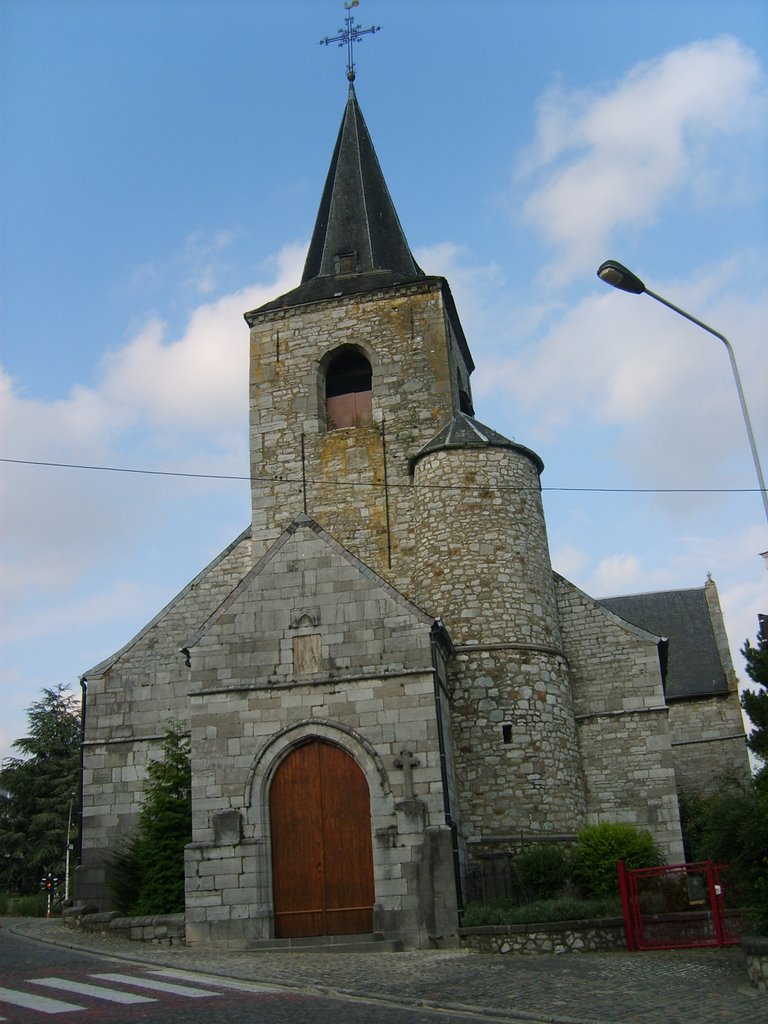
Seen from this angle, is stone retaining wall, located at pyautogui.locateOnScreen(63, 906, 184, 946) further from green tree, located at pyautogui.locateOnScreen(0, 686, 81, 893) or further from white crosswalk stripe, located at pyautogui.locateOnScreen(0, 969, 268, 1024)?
green tree, located at pyautogui.locateOnScreen(0, 686, 81, 893)

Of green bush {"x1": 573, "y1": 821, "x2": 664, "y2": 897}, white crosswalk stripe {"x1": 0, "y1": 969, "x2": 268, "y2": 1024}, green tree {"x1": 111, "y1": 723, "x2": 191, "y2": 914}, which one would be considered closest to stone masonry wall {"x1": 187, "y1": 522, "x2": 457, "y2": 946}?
green tree {"x1": 111, "y1": 723, "x2": 191, "y2": 914}

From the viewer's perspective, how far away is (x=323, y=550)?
15.0 m

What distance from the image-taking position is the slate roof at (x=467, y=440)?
18.2 metres

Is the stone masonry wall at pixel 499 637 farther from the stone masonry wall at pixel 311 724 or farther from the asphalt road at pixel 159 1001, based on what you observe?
the asphalt road at pixel 159 1001

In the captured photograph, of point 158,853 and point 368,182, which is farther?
point 368,182

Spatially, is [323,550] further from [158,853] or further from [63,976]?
[63,976]

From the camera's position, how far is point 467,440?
1827 centimetres

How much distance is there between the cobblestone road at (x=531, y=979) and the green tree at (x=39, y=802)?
77.6 ft

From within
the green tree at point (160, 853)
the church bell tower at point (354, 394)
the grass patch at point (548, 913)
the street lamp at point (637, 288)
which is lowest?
the grass patch at point (548, 913)

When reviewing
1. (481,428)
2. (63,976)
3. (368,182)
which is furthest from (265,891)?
(368,182)

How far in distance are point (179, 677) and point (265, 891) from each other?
17.9ft

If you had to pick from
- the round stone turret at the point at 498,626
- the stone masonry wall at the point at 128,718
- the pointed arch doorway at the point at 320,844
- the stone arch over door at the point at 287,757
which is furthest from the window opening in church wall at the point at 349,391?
the pointed arch doorway at the point at 320,844

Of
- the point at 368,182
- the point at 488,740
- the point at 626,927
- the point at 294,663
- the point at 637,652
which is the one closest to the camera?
the point at 626,927

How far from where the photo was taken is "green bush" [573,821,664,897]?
1474 cm
